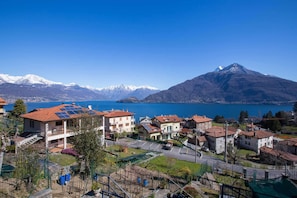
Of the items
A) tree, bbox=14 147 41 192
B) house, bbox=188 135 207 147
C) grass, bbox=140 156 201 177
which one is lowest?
house, bbox=188 135 207 147

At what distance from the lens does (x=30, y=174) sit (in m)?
13.0

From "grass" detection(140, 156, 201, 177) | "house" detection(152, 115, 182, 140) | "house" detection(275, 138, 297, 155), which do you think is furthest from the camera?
"house" detection(152, 115, 182, 140)

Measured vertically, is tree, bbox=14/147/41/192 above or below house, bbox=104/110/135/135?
above

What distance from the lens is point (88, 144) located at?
1812 centimetres

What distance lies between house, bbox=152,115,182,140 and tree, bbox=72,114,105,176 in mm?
36733

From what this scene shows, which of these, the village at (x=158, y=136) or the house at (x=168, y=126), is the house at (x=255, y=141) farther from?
the house at (x=168, y=126)

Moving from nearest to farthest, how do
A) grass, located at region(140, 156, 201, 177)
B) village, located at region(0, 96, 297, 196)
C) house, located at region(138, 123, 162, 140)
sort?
grass, located at region(140, 156, 201, 177)
village, located at region(0, 96, 297, 196)
house, located at region(138, 123, 162, 140)

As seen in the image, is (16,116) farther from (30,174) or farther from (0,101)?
(30,174)

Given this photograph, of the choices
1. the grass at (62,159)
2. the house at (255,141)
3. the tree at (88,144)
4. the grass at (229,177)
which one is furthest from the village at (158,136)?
the grass at (229,177)

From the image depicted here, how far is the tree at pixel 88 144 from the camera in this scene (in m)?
18.2

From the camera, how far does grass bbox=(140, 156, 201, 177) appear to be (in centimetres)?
2479

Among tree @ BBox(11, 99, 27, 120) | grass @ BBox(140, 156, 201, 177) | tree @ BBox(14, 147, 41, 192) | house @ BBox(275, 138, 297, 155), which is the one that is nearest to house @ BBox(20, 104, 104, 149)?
grass @ BBox(140, 156, 201, 177)

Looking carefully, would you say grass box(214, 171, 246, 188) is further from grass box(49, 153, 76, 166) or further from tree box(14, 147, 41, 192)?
tree box(14, 147, 41, 192)

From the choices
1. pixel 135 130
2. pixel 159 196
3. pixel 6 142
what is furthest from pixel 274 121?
pixel 6 142
